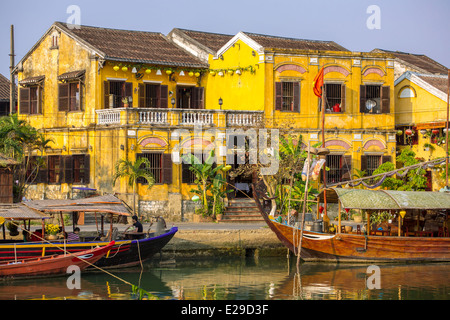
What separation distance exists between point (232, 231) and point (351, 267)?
13.2 feet

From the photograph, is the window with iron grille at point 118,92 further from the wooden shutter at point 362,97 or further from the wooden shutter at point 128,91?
the wooden shutter at point 362,97

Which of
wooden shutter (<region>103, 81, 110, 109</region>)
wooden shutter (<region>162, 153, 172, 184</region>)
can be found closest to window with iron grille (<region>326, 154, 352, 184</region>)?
wooden shutter (<region>162, 153, 172, 184</region>)

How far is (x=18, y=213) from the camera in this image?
21.6 m

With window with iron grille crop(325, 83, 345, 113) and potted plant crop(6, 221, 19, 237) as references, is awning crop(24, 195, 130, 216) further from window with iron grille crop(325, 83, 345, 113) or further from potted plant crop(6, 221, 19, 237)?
window with iron grille crop(325, 83, 345, 113)

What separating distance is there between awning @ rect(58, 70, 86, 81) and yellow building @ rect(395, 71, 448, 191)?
1338cm

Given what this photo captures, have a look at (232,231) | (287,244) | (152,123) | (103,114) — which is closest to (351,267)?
(287,244)

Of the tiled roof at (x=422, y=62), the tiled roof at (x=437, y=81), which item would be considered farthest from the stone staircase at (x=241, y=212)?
the tiled roof at (x=422, y=62)

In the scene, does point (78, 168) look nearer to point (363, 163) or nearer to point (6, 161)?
point (6, 161)

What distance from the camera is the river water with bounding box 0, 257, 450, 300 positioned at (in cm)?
1947

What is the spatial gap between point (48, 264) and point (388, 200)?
10.6 meters

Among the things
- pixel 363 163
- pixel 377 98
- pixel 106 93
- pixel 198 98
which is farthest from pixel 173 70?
pixel 363 163

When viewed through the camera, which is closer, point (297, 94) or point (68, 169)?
point (297, 94)

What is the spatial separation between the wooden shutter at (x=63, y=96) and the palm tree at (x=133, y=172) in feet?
14.7

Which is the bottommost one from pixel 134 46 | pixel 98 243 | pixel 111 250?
pixel 111 250
